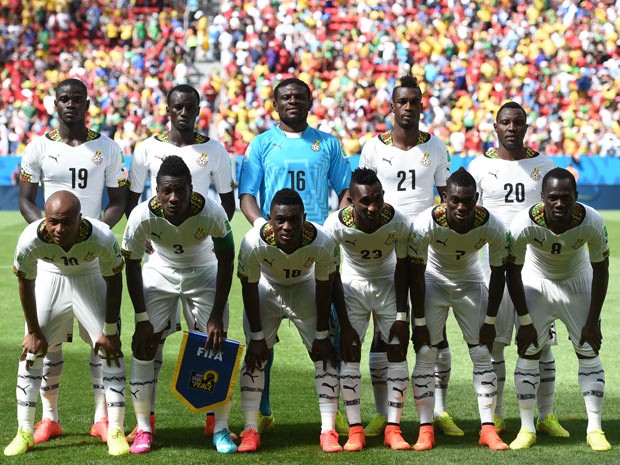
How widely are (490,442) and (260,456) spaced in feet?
5.07

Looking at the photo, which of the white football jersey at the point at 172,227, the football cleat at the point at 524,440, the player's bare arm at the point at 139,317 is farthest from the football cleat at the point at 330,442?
the white football jersey at the point at 172,227

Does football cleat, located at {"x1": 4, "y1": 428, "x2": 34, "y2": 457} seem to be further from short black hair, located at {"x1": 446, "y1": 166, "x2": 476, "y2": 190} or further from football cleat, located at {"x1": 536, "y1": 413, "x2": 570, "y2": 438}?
football cleat, located at {"x1": 536, "y1": 413, "x2": 570, "y2": 438}

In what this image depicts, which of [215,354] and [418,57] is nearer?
[215,354]

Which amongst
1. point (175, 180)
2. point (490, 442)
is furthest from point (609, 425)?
point (175, 180)

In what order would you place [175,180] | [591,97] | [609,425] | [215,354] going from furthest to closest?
[591,97] → [609,425] → [215,354] → [175,180]

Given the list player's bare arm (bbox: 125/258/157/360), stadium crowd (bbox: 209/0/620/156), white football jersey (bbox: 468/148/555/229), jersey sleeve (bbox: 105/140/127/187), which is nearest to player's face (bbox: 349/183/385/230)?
white football jersey (bbox: 468/148/555/229)

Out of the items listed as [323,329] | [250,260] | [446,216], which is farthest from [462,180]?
[250,260]

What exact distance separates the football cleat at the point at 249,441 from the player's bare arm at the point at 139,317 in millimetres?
830

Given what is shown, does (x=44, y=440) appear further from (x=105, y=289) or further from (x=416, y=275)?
(x=416, y=275)

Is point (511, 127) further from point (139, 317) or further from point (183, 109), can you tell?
point (139, 317)

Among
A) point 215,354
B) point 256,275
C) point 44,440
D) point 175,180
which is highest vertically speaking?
point 175,180

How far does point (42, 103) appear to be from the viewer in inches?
1099

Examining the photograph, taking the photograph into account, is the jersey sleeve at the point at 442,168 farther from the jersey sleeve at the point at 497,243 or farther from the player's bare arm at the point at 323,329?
the player's bare arm at the point at 323,329

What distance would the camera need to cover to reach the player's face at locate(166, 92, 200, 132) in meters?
7.48
